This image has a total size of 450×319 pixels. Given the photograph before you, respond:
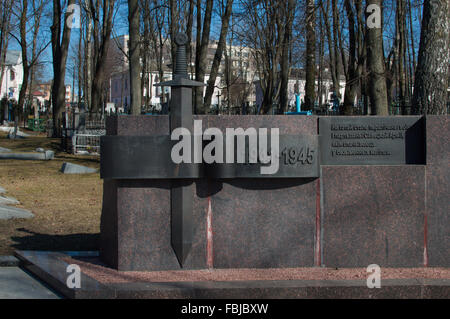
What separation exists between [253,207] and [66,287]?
2013 millimetres

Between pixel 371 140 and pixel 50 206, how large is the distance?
709 cm

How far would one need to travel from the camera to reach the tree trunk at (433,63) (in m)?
8.42

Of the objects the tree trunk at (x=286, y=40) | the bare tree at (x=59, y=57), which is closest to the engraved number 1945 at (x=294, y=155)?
the tree trunk at (x=286, y=40)

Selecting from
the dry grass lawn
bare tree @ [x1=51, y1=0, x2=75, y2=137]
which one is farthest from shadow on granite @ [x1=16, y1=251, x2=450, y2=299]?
bare tree @ [x1=51, y1=0, x2=75, y2=137]

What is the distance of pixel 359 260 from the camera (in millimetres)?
5863

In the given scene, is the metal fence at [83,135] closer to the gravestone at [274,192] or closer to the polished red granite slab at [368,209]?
the gravestone at [274,192]

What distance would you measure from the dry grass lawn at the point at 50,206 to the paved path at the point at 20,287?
1.14m

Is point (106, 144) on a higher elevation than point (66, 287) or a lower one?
higher

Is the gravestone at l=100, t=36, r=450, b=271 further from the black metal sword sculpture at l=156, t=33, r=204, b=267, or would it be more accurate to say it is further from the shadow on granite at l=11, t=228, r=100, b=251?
the shadow on granite at l=11, t=228, r=100, b=251

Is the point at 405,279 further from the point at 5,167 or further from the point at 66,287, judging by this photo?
the point at 5,167

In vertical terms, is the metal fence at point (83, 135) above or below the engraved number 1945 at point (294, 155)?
above

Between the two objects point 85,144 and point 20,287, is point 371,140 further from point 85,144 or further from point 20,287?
point 85,144
